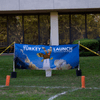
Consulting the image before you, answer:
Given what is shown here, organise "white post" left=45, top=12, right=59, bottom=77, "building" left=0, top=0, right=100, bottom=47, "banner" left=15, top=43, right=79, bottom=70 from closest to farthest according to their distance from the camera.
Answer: "banner" left=15, top=43, right=79, bottom=70 < "white post" left=45, top=12, right=59, bottom=77 < "building" left=0, top=0, right=100, bottom=47

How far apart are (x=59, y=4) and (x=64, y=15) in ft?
7.27

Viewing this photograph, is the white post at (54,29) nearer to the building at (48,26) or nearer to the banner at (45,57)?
the building at (48,26)

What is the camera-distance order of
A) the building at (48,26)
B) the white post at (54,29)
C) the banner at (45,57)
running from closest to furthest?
the banner at (45,57), the white post at (54,29), the building at (48,26)

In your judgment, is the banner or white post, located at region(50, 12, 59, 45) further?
white post, located at region(50, 12, 59, 45)

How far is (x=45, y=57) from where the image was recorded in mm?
8680

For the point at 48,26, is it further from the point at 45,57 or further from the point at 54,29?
the point at 45,57

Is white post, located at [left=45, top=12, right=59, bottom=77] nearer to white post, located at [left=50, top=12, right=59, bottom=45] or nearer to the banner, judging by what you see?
white post, located at [left=50, top=12, right=59, bottom=45]

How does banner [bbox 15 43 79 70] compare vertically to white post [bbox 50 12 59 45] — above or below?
below

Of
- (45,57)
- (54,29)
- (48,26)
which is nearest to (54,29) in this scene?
(54,29)

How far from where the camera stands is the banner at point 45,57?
865 centimetres

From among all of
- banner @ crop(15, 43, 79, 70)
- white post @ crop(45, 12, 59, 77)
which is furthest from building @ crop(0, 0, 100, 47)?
banner @ crop(15, 43, 79, 70)

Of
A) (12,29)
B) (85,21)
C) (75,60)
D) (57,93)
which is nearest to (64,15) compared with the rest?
(85,21)

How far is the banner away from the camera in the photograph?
865 centimetres

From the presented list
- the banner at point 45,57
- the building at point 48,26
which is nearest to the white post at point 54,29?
the building at point 48,26
